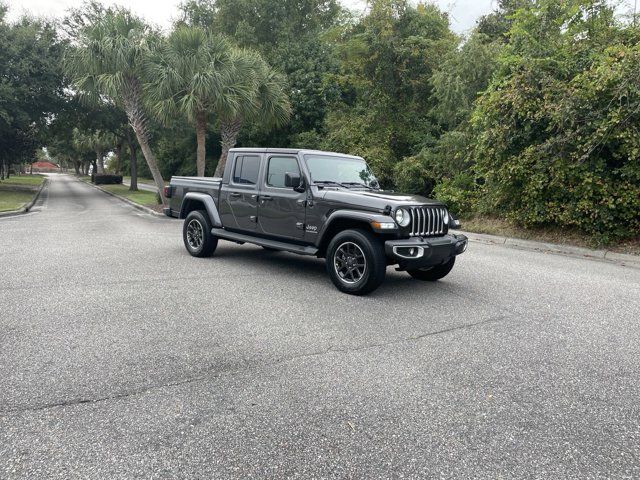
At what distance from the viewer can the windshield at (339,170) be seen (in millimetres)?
6305

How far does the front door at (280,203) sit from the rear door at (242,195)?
0.61ft

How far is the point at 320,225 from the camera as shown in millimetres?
5855

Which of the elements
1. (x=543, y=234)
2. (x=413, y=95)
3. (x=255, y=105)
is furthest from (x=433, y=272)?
(x=413, y=95)

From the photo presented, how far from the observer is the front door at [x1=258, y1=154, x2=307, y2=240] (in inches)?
242

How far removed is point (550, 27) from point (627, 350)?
35.1 ft

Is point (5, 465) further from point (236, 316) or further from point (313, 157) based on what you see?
point (313, 157)

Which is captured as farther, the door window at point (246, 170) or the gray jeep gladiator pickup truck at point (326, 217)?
the door window at point (246, 170)

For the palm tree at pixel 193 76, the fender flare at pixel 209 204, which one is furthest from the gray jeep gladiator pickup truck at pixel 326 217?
the palm tree at pixel 193 76

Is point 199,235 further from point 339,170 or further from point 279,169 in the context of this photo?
point 339,170

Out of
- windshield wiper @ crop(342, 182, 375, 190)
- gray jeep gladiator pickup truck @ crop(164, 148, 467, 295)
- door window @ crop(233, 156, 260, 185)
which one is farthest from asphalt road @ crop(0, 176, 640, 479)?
door window @ crop(233, 156, 260, 185)

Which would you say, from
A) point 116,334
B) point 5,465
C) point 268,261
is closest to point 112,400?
point 5,465

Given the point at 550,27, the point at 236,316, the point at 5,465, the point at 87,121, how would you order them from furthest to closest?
the point at 87,121 < the point at 550,27 < the point at 236,316 < the point at 5,465

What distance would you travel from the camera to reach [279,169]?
6.59 m

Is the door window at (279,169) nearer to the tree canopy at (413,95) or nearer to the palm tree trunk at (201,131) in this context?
the tree canopy at (413,95)
